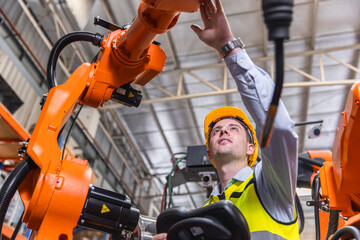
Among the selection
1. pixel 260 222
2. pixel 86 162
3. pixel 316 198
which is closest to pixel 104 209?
pixel 86 162

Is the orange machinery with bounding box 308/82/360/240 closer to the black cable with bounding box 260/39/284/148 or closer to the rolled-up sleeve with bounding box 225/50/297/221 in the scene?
the rolled-up sleeve with bounding box 225/50/297/221

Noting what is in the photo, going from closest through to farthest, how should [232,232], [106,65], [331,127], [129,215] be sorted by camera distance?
[232,232], [129,215], [106,65], [331,127]

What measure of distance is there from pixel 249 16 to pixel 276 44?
7639 mm

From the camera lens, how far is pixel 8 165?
3.83 meters

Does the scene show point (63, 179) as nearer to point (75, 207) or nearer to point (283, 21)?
point (75, 207)

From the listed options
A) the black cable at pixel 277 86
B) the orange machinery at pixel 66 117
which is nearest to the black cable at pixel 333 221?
the orange machinery at pixel 66 117

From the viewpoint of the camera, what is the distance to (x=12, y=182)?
55.9 inches

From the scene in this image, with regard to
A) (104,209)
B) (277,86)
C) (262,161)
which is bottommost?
(104,209)

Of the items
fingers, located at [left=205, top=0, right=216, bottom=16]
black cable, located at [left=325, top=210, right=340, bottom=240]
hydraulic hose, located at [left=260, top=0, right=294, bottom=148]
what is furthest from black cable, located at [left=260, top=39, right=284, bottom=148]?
black cable, located at [left=325, top=210, right=340, bottom=240]

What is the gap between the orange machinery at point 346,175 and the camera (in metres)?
1.31

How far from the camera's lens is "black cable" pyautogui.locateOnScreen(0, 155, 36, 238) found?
1.39 m

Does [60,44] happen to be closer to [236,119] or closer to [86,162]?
[86,162]

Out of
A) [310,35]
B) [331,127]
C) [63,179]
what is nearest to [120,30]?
[63,179]

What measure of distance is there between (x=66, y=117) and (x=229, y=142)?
94cm
